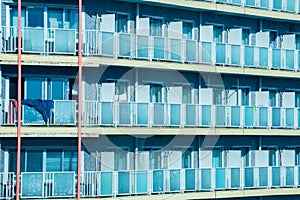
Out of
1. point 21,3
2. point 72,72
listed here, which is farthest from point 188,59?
point 21,3

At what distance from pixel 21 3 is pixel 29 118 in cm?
380

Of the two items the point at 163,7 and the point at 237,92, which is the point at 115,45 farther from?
the point at 237,92

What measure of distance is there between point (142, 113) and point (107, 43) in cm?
261

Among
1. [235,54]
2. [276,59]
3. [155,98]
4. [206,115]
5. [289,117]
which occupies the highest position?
[235,54]

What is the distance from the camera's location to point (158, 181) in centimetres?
2680

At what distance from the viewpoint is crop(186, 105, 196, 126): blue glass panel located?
2792 cm

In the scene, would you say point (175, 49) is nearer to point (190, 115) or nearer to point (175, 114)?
point (175, 114)

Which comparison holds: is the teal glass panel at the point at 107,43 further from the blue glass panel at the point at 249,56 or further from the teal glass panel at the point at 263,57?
the teal glass panel at the point at 263,57

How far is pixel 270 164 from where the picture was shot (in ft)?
103

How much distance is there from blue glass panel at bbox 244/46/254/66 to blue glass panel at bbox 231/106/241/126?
73.2 inches

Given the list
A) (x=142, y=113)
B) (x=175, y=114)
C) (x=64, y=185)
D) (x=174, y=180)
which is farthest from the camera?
→ (x=175, y=114)

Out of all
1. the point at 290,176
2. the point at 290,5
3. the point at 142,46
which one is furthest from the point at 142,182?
the point at 290,5

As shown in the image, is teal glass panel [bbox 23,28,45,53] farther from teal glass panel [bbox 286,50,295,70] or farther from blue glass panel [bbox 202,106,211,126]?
teal glass panel [bbox 286,50,295,70]

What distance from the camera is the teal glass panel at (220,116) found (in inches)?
1131
